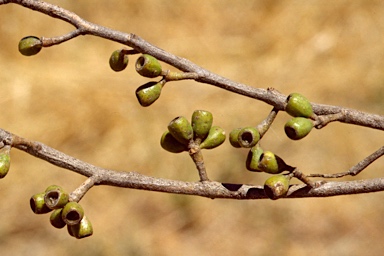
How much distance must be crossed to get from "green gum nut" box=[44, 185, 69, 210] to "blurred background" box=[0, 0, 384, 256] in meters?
2.48

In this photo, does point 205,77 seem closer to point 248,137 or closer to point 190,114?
point 248,137

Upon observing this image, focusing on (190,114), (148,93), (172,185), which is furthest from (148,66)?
(190,114)

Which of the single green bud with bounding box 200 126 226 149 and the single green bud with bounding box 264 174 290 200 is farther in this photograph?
the single green bud with bounding box 200 126 226 149

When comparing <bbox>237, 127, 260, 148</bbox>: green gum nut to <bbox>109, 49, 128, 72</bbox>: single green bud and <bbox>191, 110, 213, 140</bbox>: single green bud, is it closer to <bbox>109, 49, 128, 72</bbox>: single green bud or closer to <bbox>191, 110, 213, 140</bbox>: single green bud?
<bbox>191, 110, 213, 140</bbox>: single green bud

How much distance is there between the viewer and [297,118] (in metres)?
0.85

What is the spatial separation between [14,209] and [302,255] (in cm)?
134

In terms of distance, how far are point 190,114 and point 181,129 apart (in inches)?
106

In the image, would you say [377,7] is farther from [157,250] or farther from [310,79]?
[157,250]

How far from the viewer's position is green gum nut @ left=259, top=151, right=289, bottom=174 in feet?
2.79

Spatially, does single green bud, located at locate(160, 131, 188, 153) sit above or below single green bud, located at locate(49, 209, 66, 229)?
above

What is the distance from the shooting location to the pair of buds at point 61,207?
2.69ft

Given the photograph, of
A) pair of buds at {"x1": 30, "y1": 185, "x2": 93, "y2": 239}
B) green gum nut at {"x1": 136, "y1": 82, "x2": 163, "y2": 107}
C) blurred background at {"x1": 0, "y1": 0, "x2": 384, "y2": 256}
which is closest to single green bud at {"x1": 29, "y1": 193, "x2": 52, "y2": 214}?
pair of buds at {"x1": 30, "y1": 185, "x2": 93, "y2": 239}

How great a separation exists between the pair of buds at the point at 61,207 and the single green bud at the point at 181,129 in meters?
0.15

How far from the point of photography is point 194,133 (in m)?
0.92
